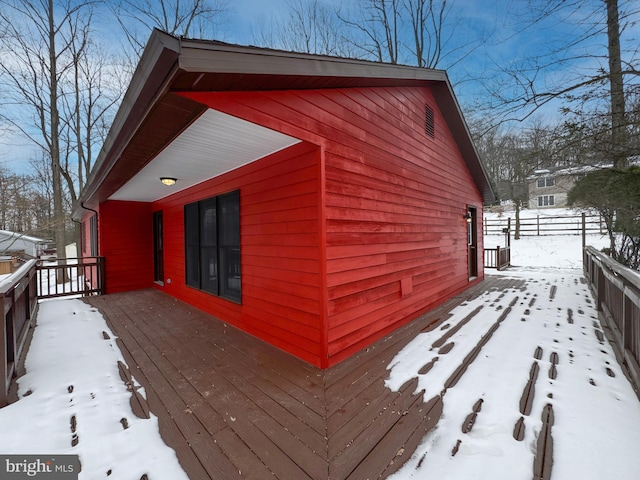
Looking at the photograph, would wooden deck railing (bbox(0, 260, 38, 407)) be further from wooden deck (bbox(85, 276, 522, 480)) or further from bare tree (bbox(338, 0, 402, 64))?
bare tree (bbox(338, 0, 402, 64))

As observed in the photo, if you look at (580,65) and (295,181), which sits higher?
(580,65)

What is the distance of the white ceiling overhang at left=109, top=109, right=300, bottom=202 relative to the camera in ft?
7.84

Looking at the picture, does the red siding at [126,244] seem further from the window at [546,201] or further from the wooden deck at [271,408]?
the window at [546,201]

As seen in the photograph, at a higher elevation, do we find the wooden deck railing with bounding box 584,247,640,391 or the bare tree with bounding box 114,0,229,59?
the bare tree with bounding box 114,0,229,59

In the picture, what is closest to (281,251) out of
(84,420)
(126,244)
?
(84,420)

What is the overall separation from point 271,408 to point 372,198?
2.51 m

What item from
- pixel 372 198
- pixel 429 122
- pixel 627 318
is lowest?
pixel 627 318

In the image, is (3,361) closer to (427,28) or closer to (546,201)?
(427,28)

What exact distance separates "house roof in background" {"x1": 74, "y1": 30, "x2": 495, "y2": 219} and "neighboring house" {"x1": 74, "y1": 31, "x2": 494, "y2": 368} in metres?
0.01

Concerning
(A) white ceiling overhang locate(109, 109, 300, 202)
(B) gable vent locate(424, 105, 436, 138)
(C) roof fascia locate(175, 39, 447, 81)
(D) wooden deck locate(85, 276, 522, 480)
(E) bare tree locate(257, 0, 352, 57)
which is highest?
(E) bare tree locate(257, 0, 352, 57)

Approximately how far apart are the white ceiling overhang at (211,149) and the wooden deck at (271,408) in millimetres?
2269

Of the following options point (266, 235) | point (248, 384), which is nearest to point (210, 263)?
point (266, 235)

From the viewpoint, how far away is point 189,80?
1.65 meters

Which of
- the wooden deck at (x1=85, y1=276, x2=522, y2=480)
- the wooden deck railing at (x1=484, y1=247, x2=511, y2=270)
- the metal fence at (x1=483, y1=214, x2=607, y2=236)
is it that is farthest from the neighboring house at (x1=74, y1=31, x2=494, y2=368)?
the metal fence at (x1=483, y1=214, x2=607, y2=236)
